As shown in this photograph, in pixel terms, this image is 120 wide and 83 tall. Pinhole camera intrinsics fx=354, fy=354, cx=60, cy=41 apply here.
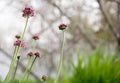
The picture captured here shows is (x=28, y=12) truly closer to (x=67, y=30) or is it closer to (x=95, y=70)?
(x=95, y=70)

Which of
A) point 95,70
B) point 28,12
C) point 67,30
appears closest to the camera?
point 28,12

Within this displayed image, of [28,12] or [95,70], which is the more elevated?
[95,70]

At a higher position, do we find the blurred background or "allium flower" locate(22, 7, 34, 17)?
the blurred background

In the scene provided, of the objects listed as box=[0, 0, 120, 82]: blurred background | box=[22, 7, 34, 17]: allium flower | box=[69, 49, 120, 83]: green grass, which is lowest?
box=[22, 7, 34, 17]: allium flower

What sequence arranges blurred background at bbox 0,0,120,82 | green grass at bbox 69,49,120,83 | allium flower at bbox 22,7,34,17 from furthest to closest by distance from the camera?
blurred background at bbox 0,0,120,82
green grass at bbox 69,49,120,83
allium flower at bbox 22,7,34,17

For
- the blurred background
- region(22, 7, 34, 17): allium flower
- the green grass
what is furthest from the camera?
the blurred background

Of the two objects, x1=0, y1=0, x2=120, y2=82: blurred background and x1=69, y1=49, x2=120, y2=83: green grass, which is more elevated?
x1=0, y1=0, x2=120, y2=82: blurred background

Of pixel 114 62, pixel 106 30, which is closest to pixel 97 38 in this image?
pixel 106 30

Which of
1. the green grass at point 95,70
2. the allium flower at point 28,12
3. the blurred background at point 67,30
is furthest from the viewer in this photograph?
the blurred background at point 67,30

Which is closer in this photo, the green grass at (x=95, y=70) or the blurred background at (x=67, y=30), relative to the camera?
the green grass at (x=95, y=70)

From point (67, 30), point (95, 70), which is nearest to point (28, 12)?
point (95, 70)

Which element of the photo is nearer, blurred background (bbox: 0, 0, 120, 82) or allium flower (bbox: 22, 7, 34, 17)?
allium flower (bbox: 22, 7, 34, 17)
